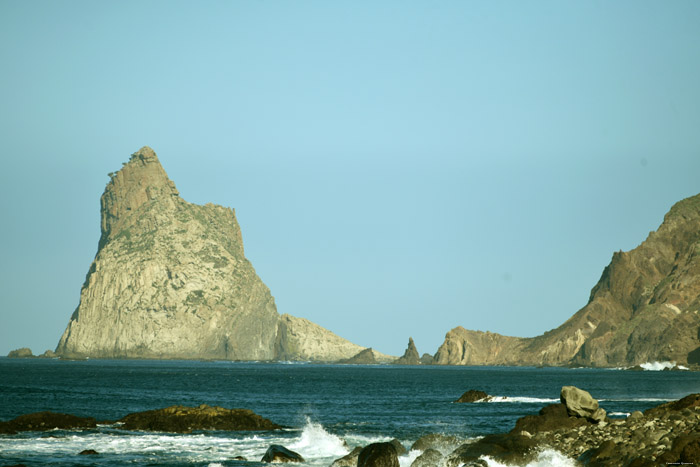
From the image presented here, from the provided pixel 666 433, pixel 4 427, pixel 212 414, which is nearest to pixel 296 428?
pixel 212 414

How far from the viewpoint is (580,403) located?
153 feet

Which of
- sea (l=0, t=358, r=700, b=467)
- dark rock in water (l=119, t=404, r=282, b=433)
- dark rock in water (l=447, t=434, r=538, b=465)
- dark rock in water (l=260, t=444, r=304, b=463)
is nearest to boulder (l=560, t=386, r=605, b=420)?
A: dark rock in water (l=447, t=434, r=538, b=465)

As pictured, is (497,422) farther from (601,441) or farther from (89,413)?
(89,413)

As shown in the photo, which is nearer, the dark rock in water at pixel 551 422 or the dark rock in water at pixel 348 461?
the dark rock in water at pixel 348 461

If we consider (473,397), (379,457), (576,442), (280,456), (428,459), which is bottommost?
(280,456)

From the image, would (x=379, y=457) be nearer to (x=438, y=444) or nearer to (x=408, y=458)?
(x=408, y=458)

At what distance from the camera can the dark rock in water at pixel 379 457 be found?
3841cm

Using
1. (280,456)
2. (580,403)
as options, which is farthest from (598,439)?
(280,456)

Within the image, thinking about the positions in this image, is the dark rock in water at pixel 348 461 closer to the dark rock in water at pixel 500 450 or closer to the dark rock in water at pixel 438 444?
the dark rock in water at pixel 438 444

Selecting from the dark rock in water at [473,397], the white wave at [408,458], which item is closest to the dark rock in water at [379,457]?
the white wave at [408,458]

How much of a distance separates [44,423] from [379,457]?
99.5 feet

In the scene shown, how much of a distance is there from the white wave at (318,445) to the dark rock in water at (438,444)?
5473 mm

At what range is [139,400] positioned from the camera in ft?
301

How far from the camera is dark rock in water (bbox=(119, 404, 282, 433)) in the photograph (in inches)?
2356
